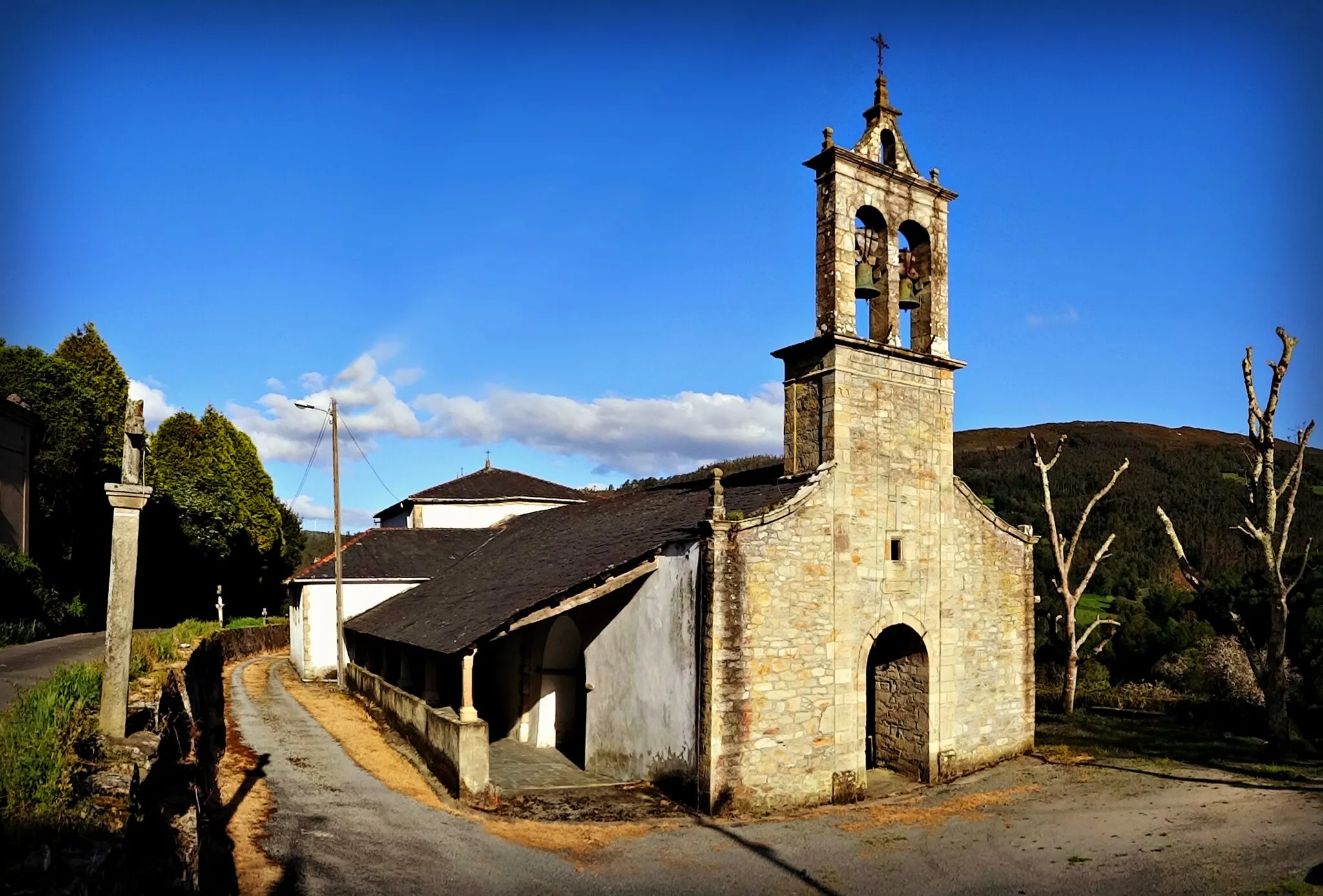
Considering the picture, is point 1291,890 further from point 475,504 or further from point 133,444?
point 475,504

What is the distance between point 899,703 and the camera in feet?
50.9

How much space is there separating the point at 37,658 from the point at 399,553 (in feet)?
45.9

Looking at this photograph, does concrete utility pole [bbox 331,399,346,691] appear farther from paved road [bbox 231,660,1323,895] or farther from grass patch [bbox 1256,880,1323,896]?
grass patch [bbox 1256,880,1323,896]

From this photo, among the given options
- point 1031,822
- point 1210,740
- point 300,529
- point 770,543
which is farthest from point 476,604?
point 300,529

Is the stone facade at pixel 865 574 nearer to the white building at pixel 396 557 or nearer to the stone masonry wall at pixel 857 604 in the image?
the stone masonry wall at pixel 857 604

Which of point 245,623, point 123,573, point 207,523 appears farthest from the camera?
point 207,523

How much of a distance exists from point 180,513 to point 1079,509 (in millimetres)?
48009

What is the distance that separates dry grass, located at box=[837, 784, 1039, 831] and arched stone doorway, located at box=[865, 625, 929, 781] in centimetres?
136

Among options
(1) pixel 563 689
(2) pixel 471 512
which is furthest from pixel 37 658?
(2) pixel 471 512

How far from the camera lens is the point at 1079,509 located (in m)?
51.5

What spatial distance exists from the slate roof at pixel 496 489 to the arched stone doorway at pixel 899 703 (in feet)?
68.7

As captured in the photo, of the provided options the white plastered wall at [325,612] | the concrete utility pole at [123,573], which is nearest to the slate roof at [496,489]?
the white plastered wall at [325,612]

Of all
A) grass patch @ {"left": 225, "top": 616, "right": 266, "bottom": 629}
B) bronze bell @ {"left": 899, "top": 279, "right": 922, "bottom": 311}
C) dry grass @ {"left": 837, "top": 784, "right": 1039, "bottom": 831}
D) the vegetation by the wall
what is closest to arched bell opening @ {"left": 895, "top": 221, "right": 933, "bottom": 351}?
bronze bell @ {"left": 899, "top": 279, "right": 922, "bottom": 311}

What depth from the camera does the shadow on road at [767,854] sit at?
9617mm
